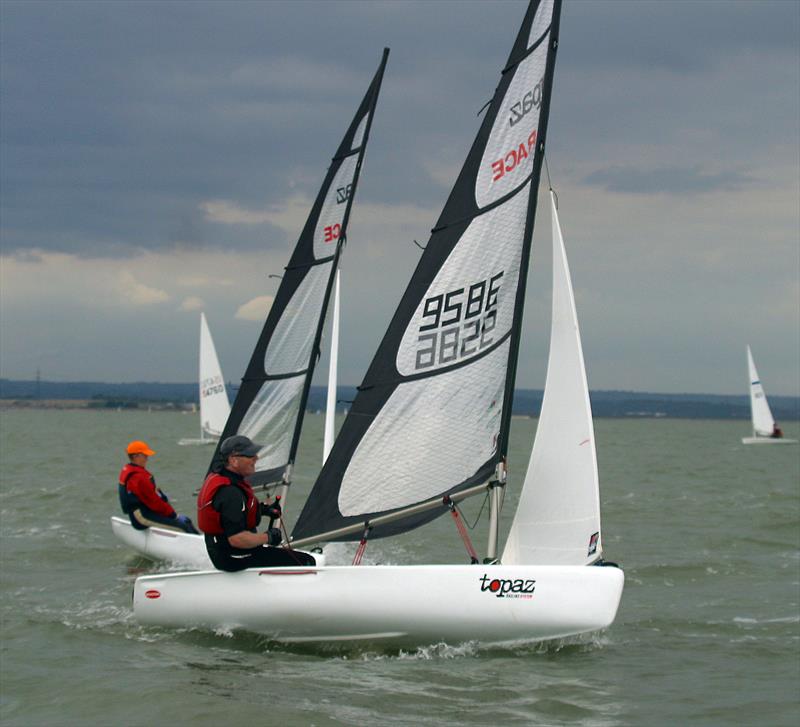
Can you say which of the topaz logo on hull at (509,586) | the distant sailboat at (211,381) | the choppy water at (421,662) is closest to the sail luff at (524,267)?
the topaz logo on hull at (509,586)

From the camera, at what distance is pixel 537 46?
9.27 meters

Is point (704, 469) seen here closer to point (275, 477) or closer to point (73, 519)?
point (73, 519)

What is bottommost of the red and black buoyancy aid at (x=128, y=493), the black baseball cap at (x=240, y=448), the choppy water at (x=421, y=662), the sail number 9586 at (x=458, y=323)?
the choppy water at (x=421, y=662)

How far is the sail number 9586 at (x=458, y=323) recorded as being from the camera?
9141 mm

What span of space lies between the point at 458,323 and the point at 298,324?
178 inches

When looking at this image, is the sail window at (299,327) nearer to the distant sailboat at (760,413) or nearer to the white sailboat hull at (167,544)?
the white sailboat hull at (167,544)

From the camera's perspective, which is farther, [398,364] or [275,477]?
[275,477]

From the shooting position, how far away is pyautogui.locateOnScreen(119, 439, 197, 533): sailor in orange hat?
43.9ft

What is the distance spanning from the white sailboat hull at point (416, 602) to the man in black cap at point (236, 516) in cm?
16

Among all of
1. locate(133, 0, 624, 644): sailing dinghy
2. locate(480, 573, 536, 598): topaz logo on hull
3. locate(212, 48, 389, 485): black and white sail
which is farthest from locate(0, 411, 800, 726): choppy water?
locate(212, 48, 389, 485): black and white sail

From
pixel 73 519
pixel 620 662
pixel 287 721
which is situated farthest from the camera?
pixel 73 519

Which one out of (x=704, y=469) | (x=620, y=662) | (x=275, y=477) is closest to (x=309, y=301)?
(x=275, y=477)

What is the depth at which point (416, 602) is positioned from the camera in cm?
845

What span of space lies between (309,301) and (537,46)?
4.93 metres
